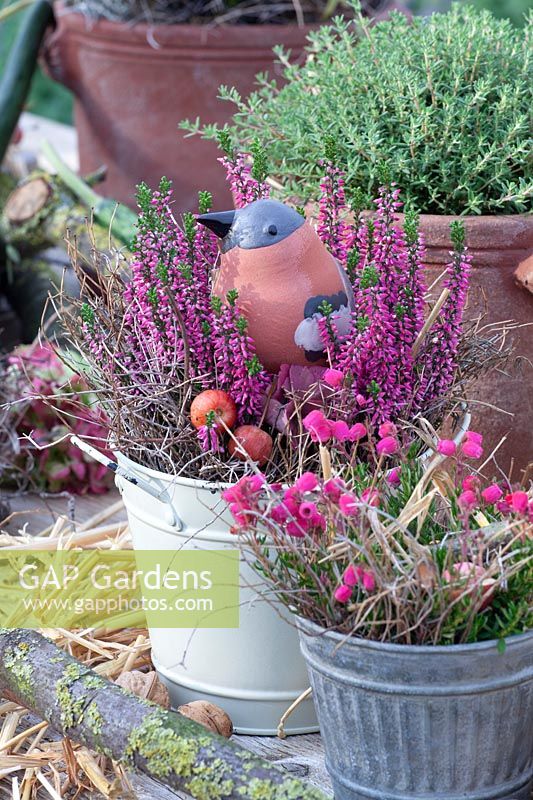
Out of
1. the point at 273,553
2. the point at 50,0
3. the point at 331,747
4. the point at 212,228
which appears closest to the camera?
the point at 331,747

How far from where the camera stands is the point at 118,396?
55.7 inches

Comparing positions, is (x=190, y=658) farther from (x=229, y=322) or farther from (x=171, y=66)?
(x=171, y=66)

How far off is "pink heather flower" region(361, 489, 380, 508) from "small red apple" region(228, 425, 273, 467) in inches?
7.1

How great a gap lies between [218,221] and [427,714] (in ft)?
2.20

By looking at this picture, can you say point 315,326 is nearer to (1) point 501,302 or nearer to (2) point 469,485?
(2) point 469,485

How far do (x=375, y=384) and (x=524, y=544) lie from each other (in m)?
0.27

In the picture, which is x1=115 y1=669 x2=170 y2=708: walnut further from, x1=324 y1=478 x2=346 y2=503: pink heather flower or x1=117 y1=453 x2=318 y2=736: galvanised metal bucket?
x1=324 y1=478 x2=346 y2=503: pink heather flower

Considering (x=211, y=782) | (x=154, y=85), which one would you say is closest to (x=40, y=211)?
(x=154, y=85)

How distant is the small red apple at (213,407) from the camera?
1.35m

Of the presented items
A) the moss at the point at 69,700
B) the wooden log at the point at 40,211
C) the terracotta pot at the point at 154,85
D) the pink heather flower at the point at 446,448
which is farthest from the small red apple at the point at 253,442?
the terracotta pot at the point at 154,85

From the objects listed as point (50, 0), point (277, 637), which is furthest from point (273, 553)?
point (50, 0)

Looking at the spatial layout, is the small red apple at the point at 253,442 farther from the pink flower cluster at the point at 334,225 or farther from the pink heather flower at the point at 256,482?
the pink flower cluster at the point at 334,225

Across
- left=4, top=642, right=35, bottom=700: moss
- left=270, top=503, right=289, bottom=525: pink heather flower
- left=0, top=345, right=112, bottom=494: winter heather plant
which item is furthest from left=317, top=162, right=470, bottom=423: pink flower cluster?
left=0, top=345, right=112, bottom=494: winter heather plant

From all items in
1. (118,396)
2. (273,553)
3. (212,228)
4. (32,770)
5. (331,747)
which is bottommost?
(32,770)
